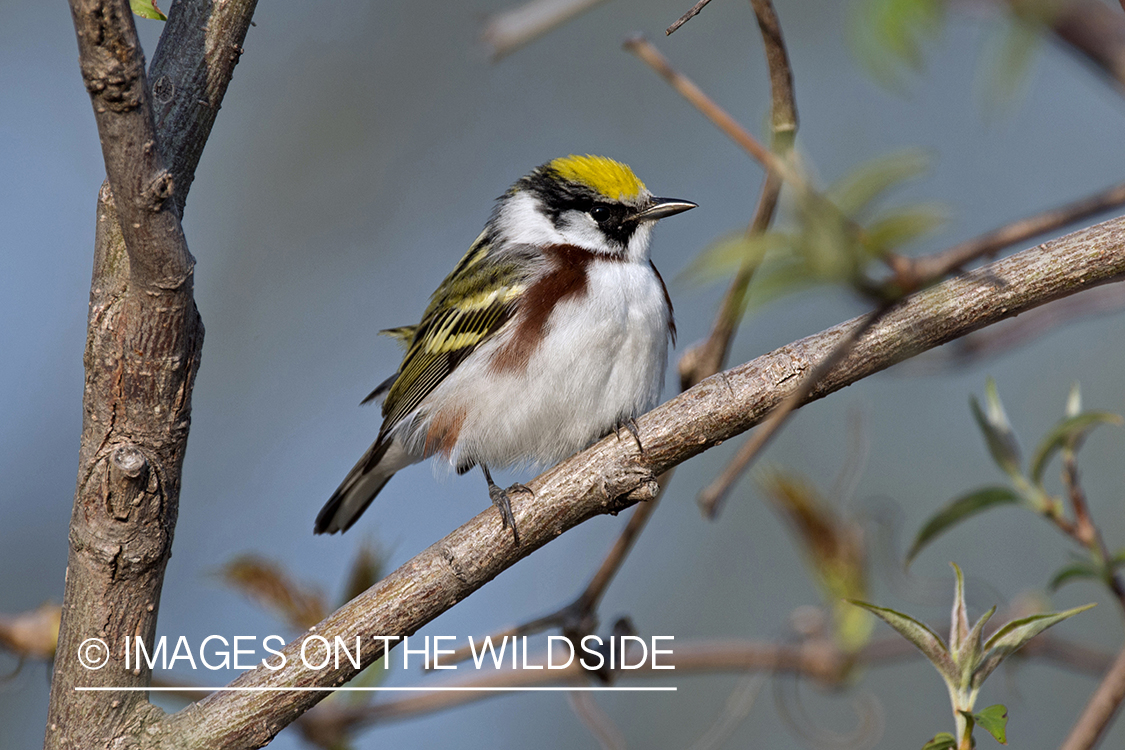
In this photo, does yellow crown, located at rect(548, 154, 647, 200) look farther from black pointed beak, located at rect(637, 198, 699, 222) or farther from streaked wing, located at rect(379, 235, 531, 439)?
streaked wing, located at rect(379, 235, 531, 439)

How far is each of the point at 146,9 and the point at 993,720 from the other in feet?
5.63

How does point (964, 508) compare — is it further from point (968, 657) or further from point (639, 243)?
point (639, 243)

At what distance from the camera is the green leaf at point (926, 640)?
145 cm

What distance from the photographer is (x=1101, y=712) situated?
148 cm

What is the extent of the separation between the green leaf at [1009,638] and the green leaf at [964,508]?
356 millimetres

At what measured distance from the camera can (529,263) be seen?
3.39m

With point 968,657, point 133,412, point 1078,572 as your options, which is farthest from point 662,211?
point 968,657

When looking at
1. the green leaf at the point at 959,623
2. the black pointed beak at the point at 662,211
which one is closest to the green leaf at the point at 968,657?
the green leaf at the point at 959,623

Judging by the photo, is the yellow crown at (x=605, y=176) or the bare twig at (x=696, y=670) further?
the yellow crown at (x=605, y=176)

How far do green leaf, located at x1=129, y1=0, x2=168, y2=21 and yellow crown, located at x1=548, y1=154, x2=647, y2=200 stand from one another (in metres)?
2.25

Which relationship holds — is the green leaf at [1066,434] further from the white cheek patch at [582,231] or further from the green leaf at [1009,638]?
the white cheek patch at [582,231]

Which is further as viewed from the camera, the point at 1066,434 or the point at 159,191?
the point at 1066,434

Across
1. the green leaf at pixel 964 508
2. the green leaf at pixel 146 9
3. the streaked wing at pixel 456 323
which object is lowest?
the green leaf at pixel 964 508

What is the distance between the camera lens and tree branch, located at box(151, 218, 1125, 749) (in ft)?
5.04
